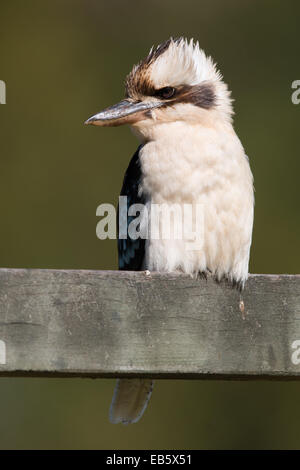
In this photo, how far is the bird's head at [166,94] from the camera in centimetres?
325

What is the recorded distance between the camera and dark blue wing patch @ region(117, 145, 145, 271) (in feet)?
10.9

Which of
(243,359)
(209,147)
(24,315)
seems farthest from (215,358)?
(209,147)

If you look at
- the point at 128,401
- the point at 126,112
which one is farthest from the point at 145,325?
the point at 126,112

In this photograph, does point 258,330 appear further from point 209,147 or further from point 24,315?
point 209,147

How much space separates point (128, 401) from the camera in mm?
3125

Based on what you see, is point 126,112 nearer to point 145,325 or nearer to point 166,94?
point 166,94

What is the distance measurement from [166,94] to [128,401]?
99cm

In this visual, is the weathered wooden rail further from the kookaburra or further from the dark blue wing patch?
the dark blue wing patch

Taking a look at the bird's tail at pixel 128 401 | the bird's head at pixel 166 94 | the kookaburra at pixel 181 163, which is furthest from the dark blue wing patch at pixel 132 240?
the bird's tail at pixel 128 401

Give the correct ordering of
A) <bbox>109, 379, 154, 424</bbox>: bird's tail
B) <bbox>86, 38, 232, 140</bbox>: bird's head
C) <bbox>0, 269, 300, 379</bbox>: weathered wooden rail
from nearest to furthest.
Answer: <bbox>0, 269, 300, 379</bbox>: weathered wooden rail < <bbox>109, 379, 154, 424</bbox>: bird's tail < <bbox>86, 38, 232, 140</bbox>: bird's head

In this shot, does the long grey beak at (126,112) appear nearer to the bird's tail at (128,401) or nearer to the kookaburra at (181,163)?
the kookaburra at (181,163)

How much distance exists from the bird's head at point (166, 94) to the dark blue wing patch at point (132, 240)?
0.44 feet

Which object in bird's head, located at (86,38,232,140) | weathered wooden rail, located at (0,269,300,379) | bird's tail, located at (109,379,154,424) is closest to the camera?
weathered wooden rail, located at (0,269,300,379)

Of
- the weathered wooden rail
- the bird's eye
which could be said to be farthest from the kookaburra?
the weathered wooden rail
